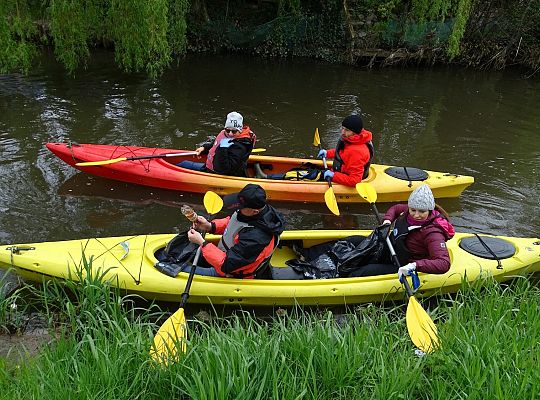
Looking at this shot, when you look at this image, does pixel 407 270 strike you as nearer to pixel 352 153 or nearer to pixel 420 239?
pixel 420 239

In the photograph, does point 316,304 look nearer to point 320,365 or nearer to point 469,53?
point 320,365

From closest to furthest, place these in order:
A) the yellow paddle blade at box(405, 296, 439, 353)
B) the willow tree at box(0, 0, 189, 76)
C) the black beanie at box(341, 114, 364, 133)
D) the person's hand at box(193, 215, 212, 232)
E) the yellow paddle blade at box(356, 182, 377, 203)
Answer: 1. the yellow paddle blade at box(405, 296, 439, 353)
2. the person's hand at box(193, 215, 212, 232)
3. the yellow paddle blade at box(356, 182, 377, 203)
4. the black beanie at box(341, 114, 364, 133)
5. the willow tree at box(0, 0, 189, 76)

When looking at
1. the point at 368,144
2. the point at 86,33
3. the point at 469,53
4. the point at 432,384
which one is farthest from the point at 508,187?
the point at 469,53

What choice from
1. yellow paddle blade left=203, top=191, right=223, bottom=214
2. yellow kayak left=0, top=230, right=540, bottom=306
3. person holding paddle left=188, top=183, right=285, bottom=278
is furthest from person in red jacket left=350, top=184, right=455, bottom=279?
yellow paddle blade left=203, top=191, right=223, bottom=214

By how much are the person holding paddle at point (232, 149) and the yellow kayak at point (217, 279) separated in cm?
170

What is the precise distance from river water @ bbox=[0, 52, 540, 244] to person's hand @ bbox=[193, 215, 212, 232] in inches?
61.9

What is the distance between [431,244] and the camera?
4312mm

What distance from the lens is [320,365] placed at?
2939mm

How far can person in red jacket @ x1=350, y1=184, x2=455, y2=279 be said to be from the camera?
425 centimetres

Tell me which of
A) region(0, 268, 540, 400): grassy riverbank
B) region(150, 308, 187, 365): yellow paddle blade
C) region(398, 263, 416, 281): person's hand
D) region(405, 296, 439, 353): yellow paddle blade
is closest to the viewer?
region(0, 268, 540, 400): grassy riverbank

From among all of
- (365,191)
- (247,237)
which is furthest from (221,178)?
(247,237)

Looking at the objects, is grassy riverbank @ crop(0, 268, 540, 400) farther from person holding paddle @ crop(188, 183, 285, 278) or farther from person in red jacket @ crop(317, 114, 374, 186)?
person in red jacket @ crop(317, 114, 374, 186)

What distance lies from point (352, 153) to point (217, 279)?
2.59 metres

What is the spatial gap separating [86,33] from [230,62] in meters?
5.61
